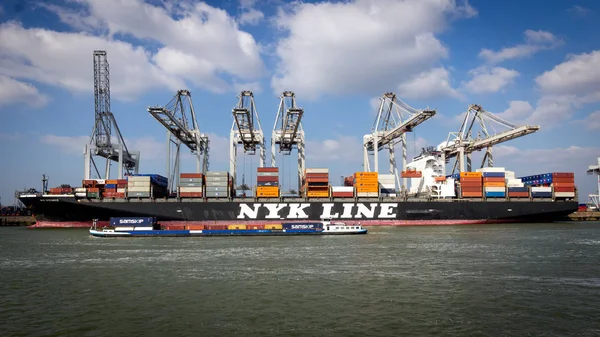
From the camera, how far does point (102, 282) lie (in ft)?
58.8

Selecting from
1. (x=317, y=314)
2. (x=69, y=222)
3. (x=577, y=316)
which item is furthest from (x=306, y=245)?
(x=69, y=222)

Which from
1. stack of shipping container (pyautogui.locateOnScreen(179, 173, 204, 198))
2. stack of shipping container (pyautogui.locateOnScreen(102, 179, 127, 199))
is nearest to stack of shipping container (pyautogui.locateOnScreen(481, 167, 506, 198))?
stack of shipping container (pyautogui.locateOnScreen(179, 173, 204, 198))

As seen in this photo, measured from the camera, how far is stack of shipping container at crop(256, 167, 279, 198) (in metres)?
55.5

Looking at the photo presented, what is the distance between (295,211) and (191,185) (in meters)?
14.6

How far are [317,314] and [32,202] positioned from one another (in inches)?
2143

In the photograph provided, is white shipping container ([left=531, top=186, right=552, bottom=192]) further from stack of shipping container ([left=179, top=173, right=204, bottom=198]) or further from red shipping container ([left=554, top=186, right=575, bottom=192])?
stack of shipping container ([left=179, top=173, right=204, bottom=198])

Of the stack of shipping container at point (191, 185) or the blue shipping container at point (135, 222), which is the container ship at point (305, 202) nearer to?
the stack of shipping container at point (191, 185)

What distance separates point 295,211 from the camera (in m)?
54.6

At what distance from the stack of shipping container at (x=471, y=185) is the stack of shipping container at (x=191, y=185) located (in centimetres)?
3654

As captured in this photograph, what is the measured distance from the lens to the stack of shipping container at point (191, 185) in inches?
2130

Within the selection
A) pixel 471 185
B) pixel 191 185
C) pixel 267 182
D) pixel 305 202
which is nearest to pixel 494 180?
pixel 471 185

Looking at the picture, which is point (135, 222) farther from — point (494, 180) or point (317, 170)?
point (494, 180)

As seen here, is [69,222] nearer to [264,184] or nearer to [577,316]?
[264,184]

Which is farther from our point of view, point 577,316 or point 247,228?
point 247,228
